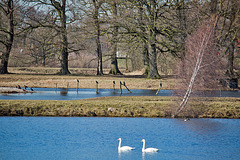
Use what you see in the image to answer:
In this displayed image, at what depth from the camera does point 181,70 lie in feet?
63.9

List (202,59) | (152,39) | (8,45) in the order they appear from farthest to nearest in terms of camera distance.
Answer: (8,45) < (152,39) < (202,59)

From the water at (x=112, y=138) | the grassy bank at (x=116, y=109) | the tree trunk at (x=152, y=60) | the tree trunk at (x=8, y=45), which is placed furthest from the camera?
the tree trunk at (x=8, y=45)

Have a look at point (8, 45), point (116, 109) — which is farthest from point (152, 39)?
point (116, 109)

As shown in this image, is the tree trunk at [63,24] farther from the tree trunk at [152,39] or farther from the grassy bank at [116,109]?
the grassy bank at [116,109]

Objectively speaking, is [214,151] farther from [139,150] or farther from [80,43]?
[80,43]

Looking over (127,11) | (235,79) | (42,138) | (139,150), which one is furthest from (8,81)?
(139,150)

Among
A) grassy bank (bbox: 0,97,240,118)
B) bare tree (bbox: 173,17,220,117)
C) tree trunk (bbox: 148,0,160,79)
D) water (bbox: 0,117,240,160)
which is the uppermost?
tree trunk (bbox: 148,0,160,79)

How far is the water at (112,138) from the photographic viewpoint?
1279 centimetres

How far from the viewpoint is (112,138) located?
50.2 ft

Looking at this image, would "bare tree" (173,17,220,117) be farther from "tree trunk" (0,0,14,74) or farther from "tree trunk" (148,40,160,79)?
"tree trunk" (0,0,14,74)

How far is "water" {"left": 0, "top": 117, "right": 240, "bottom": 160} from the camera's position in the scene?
12789mm

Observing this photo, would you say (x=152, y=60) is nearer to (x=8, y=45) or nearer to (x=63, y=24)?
(x=63, y=24)

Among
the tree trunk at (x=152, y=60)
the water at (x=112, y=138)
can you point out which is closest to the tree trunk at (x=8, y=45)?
the tree trunk at (x=152, y=60)

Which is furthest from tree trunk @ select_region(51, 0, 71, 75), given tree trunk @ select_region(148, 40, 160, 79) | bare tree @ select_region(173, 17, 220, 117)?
bare tree @ select_region(173, 17, 220, 117)
